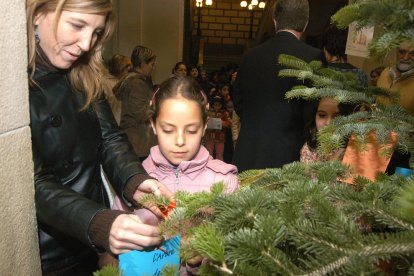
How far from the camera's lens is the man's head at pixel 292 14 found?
2.84 metres

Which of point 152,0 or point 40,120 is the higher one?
point 152,0

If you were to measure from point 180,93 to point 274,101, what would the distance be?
4.18 feet

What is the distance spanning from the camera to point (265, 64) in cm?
292

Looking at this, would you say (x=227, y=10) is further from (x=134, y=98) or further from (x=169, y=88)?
(x=169, y=88)

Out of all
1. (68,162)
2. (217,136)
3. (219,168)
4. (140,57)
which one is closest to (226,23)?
(217,136)

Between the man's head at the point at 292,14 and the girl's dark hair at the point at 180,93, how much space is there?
4.31ft

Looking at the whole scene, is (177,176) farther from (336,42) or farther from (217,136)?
(217,136)

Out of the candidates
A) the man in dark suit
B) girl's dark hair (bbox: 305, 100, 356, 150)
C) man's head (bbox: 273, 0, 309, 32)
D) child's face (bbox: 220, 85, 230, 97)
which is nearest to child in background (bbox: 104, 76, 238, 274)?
girl's dark hair (bbox: 305, 100, 356, 150)

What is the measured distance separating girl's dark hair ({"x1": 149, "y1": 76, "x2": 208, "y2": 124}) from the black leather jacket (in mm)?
272

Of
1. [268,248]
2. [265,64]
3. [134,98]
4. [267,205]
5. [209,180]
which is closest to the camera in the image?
[268,248]

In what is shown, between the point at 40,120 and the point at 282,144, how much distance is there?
200cm

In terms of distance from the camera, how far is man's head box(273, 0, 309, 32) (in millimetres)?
2844

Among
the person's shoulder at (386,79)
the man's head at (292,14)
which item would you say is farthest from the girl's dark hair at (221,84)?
the man's head at (292,14)

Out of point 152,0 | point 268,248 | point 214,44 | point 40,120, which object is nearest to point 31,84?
point 40,120
